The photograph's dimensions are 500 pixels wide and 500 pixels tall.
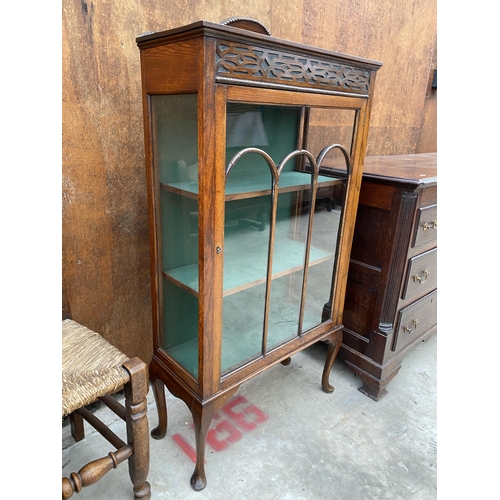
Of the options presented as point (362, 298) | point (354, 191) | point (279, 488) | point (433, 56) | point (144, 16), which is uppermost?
point (433, 56)

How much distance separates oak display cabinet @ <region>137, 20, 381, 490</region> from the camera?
0.74 m

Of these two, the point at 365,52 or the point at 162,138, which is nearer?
the point at 162,138

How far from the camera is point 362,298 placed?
1333 millimetres

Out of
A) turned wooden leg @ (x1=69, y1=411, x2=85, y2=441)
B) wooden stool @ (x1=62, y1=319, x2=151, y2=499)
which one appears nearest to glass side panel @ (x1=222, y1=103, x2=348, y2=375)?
Result: wooden stool @ (x1=62, y1=319, x2=151, y2=499)

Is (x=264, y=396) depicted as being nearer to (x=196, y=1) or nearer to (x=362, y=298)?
(x=362, y=298)

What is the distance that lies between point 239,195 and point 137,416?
0.55 metres

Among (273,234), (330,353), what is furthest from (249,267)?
(330,353)

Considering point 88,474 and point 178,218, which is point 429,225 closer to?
point 178,218

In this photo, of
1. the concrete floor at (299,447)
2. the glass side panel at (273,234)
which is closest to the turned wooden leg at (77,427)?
the concrete floor at (299,447)

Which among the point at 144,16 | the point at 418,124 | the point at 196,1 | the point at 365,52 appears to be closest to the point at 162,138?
the point at 144,16

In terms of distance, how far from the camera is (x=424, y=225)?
118cm

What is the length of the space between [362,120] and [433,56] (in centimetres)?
124

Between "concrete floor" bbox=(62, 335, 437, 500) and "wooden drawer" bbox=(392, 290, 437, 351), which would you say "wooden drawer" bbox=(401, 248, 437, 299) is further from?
"concrete floor" bbox=(62, 335, 437, 500)
